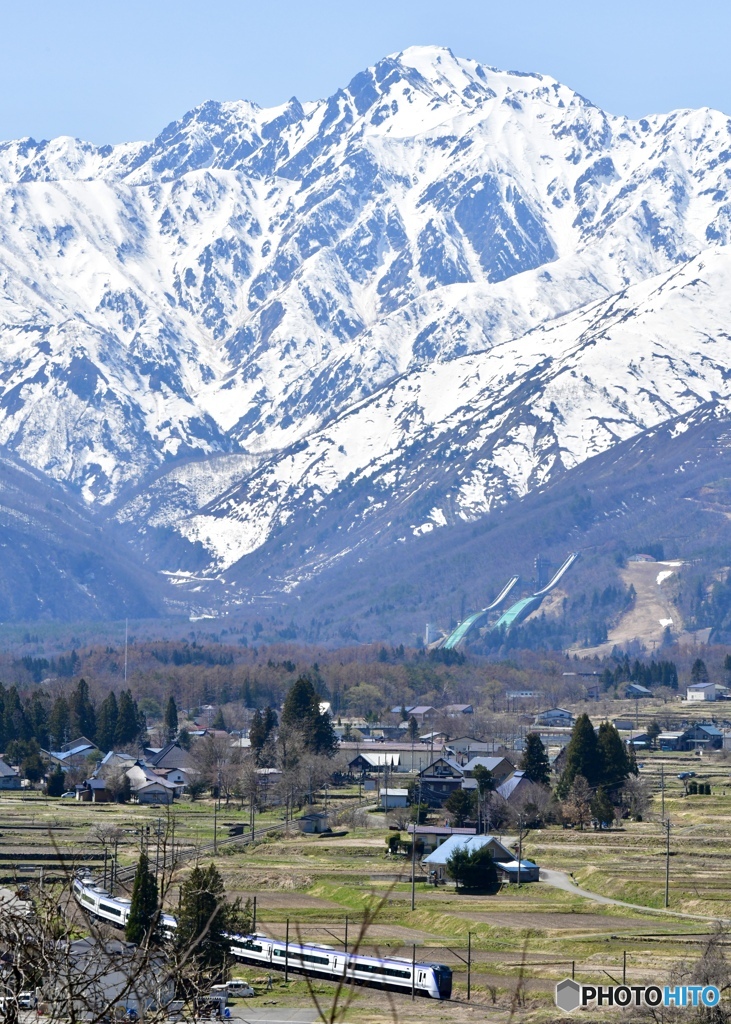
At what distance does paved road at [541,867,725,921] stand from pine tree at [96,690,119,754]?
75.8 meters

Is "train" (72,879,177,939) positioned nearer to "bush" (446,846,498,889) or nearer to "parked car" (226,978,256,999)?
"parked car" (226,978,256,999)

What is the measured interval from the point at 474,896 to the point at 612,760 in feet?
118

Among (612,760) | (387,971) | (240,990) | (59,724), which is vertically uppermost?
(59,724)

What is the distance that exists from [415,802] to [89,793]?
2373cm

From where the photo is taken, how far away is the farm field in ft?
190

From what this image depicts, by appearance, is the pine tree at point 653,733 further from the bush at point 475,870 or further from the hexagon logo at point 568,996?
the hexagon logo at point 568,996

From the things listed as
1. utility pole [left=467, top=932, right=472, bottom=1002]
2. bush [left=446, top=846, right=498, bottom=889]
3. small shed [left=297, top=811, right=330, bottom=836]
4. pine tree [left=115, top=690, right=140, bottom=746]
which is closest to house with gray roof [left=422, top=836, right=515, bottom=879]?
bush [left=446, top=846, right=498, bottom=889]

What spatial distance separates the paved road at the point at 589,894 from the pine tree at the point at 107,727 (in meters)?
75.8

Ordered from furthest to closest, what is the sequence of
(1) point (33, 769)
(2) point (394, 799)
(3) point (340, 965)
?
(1) point (33, 769) < (2) point (394, 799) < (3) point (340, 965)

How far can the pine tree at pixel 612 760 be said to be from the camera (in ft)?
374

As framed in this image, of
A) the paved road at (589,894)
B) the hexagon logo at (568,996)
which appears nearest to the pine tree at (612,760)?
the paved road at (589,894)

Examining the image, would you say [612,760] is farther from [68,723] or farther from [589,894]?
[68,723]

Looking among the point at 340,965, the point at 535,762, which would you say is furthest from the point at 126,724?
the point at 340,965

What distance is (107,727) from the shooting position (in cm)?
15850
